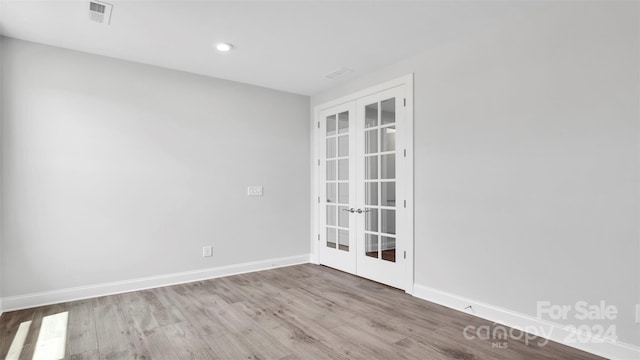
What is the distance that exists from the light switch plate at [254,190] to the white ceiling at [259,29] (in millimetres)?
1653

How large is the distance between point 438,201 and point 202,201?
289cm

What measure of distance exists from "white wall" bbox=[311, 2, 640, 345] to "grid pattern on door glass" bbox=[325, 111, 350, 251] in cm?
124

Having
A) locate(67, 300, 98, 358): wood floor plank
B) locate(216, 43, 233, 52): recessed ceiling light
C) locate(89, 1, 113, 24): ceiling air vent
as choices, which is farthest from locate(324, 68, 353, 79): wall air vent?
locate(67, 300, 98, 358): wood floor plank

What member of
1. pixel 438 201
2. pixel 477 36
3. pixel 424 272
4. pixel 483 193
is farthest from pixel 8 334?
pixel 477 36

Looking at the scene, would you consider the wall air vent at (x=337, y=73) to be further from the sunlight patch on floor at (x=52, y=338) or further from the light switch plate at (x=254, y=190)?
the sunlight patch on floor at (x=52, y=338)

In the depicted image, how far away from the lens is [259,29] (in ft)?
9.78

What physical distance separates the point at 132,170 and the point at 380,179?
2926mm

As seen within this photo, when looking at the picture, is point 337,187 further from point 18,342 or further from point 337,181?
point 18,342

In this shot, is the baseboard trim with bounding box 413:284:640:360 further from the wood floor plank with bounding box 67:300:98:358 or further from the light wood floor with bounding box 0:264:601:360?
the wood floor plank with bounding box 67:300:98:358

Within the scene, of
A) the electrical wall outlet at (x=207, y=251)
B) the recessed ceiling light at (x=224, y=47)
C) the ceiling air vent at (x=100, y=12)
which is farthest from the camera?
the electrical wall outlet at (x=207, y=251)

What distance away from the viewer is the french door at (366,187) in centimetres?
375

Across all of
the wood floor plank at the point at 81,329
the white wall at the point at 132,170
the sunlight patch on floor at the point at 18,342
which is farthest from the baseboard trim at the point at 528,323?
the sunlight patch on floor at the point at 18,342

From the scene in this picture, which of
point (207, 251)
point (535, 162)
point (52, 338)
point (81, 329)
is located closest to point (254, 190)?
point (207, 251)

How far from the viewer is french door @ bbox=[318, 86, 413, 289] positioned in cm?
375
